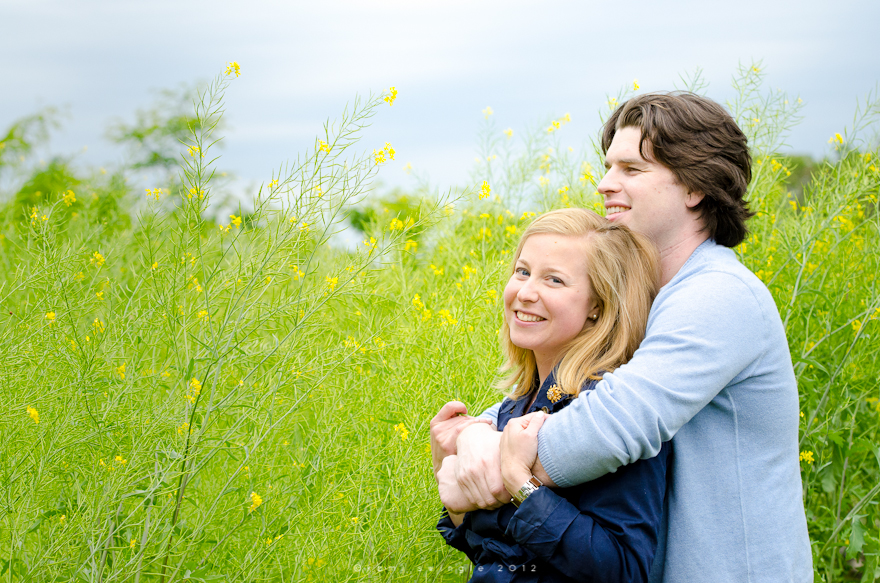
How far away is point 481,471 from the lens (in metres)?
1.62

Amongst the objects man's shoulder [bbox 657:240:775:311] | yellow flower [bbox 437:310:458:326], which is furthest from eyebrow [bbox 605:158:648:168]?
yellow flower [bbox 437:310:458:326]

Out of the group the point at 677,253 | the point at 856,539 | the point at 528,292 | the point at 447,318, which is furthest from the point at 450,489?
the point at 856,539

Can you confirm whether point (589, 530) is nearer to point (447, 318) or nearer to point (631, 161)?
point (631, 161)

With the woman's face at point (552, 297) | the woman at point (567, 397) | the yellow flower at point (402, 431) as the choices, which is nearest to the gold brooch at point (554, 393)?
the woman at point (567, 397)

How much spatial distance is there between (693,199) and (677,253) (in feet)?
0.48

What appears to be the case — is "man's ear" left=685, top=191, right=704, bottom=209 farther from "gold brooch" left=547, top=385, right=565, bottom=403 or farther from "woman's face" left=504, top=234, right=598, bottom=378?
"gold brooch" left=547, top=385, right=565, bottom=403

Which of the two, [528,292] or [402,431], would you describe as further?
[402,431]

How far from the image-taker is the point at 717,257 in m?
1.77

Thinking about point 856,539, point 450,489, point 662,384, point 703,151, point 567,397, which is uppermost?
point 703,151

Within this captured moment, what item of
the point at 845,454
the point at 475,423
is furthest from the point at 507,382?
the point at 845,454

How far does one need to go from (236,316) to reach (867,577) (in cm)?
267

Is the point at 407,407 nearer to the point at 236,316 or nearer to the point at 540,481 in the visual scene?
the point at 236,316

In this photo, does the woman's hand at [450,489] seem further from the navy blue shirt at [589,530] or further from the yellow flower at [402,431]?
the yellow flower at [402,431]

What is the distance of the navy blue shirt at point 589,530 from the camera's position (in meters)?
1.43
